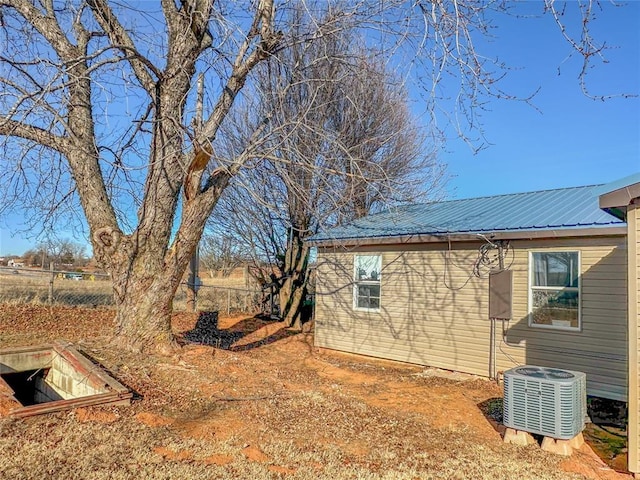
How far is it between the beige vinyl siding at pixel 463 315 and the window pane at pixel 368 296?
189mm

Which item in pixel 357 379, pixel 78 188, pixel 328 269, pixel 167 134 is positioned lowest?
pixel 357 379

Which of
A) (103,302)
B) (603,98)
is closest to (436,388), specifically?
(603,98)

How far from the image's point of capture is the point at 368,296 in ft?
35.1

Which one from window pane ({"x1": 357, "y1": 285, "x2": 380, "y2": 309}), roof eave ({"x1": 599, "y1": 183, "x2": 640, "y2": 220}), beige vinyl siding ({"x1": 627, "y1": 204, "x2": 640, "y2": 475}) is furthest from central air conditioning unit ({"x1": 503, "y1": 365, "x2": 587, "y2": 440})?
window pane ({"x1": 357, "y1": 285, "x2": 380, "y2": 309})

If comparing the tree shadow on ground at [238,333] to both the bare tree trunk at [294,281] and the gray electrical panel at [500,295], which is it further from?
the gray electrical panel at [500,295]

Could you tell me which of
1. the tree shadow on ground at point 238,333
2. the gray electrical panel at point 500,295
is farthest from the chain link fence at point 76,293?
the gray electrical panel at point 500,295

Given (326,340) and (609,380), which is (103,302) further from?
(609,380)

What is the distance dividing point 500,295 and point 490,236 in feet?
3.52

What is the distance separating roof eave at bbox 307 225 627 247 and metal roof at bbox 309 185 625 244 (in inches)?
1.5

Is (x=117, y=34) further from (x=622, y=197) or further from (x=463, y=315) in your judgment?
(x=463, y=315)

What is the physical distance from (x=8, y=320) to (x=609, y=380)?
437 inches

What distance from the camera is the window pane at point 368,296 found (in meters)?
10.5

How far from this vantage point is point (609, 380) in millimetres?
7082

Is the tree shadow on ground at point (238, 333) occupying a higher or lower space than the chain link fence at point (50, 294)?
lower
